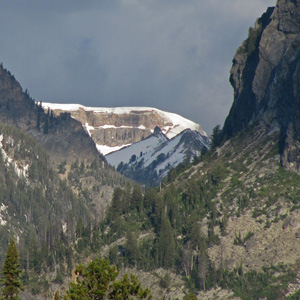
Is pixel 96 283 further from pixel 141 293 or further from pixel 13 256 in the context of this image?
pixel 13 256

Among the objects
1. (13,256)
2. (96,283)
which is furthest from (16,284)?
(96,283)

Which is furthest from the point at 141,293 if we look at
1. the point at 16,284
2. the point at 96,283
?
the point at 16,284

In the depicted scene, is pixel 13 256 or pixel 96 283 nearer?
pixel 96 283

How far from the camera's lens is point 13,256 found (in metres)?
109

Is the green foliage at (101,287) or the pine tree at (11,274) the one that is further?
the pine tree at (11,274)

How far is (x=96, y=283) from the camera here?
10206 cm

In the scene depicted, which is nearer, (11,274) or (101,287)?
(101,287)

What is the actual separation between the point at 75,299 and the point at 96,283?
4066 millimetres

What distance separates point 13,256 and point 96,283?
13047 mm

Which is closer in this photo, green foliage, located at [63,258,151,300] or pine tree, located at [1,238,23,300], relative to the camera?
green foliage, located at [63,258,151,300]

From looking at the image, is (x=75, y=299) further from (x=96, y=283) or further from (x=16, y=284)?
(x=16, y=284)

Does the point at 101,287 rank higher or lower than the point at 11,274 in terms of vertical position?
higher

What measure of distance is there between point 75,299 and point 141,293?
27.1 feet

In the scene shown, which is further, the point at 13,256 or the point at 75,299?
the point at 13,256
